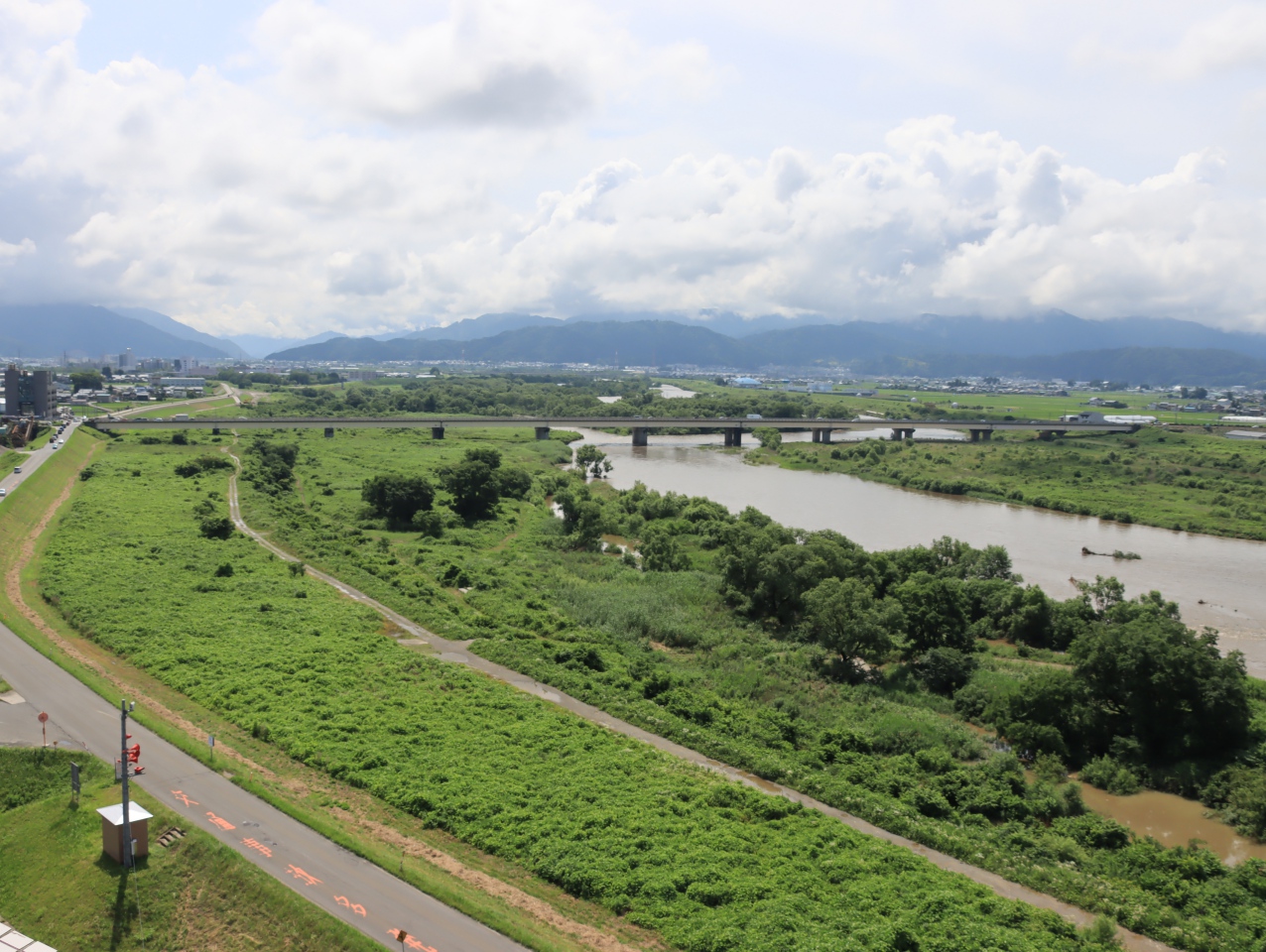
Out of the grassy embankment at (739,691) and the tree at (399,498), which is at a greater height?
the tree at (399,498)

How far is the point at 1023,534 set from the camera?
5347cm

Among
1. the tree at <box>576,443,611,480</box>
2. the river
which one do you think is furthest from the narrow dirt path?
the tree at <box>576,443,611,480</box>

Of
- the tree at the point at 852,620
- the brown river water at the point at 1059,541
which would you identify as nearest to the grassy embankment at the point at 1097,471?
the brown river water at the point at 1059,541

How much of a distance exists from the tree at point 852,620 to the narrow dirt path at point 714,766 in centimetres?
833

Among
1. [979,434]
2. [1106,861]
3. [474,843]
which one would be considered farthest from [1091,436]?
[474,843]

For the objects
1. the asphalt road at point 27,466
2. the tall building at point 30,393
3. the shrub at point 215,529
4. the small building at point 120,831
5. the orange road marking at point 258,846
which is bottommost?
the orange road marking at point 258,846

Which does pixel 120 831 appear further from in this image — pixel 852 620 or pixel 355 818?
pixel 852 620

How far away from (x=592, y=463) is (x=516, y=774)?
60.1 meters

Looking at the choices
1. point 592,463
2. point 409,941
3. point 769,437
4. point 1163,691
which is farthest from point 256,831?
→ point 769,437

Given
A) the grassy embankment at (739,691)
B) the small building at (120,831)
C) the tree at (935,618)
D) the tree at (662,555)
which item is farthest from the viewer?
the tree at (662,555)

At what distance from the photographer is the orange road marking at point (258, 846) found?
1535 centimetres

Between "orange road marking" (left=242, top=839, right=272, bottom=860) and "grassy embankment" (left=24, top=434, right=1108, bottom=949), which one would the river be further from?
"orange road marking" (left=242, top=839, right=272, bottom=860)

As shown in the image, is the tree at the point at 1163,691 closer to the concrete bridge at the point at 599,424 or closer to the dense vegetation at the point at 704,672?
the dense vegetation at the point at 704,672

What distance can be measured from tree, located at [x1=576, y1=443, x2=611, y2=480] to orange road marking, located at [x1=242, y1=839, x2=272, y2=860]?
188ft
